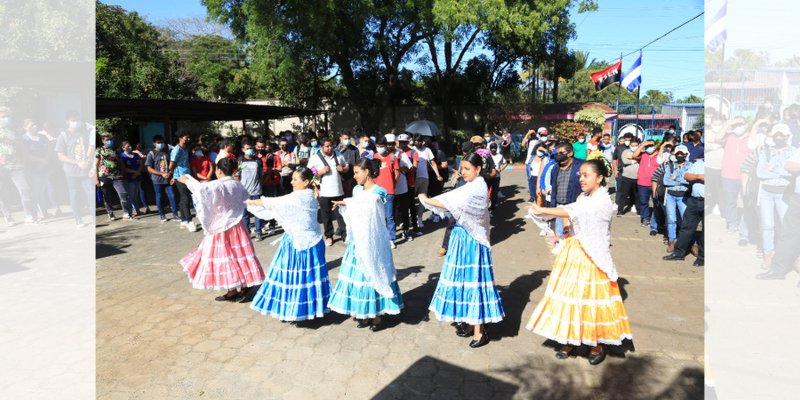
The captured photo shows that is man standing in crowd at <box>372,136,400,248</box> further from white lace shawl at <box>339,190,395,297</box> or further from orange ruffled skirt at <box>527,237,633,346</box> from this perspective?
orange ruffled skirt at <box>527,237,633,346</box>

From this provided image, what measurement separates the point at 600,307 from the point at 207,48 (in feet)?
124

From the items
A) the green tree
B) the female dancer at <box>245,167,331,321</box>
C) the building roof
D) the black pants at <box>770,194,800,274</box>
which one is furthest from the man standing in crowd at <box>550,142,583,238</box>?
the green tree

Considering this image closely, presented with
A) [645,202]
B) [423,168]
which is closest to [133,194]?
[423,168]

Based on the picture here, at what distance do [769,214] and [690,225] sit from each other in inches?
39.1

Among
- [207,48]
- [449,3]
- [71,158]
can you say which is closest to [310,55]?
[449,3]

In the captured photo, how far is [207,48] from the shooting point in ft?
119

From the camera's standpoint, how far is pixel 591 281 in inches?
153

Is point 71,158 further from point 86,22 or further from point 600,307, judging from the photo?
point 86,22

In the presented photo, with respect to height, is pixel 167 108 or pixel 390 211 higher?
pixel 167 108

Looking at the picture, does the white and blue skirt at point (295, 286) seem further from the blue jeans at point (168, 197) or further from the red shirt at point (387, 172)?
the blue jeans at point (168, 197)

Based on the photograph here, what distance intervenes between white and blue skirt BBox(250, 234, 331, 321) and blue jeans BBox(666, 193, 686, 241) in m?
5.34

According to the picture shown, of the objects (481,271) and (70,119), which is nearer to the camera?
(481,271)

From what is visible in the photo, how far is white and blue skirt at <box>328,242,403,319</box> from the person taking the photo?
177 inches

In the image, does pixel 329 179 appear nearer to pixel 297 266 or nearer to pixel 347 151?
pixel 347 151
